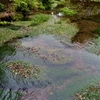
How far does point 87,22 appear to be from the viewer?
1096 inches

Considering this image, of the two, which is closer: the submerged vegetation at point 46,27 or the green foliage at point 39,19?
the submerged vegetation at point 46,27

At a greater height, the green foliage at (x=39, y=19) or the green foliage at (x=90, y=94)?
the green foliage at (x=90, y=94)

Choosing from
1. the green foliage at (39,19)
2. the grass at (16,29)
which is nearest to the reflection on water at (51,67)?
the grass at (16,29)

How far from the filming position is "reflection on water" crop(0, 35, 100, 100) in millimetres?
14173

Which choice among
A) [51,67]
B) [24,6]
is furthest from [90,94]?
[24,6]

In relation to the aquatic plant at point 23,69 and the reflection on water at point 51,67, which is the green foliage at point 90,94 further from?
the aquatic plant at point 23,69

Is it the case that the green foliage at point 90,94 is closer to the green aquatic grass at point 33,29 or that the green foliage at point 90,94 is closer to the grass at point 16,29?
the green aquatic grass at point 33,29

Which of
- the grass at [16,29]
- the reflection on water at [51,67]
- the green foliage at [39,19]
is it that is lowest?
the green foliage at [39,19]

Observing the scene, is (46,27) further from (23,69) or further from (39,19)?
(23,69)

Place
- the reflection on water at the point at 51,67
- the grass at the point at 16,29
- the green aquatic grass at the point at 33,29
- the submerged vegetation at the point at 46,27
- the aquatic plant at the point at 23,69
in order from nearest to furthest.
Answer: the reflection on water at the point at 51,67, the aquatic plant at the point at 23,69, the submerged vegetation at the point at 46,27, the grass at the point at 16,29, the green aquatic grass at the point at 33,29

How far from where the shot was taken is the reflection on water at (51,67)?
558 inches

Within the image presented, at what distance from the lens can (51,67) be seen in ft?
55.5

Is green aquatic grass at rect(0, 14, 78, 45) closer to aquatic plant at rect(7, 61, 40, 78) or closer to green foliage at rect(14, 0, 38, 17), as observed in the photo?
green foliage at rect(14, 0, 38, 17)

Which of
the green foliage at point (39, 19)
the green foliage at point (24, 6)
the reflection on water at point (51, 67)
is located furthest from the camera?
the green foliage at point (24, 6)
